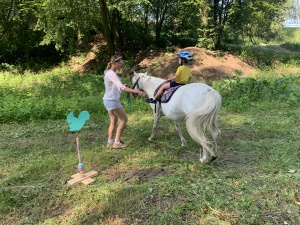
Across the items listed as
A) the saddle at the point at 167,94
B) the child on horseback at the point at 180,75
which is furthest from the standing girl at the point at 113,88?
the saddle at the point at 167,94

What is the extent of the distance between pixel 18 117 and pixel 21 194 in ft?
15.0

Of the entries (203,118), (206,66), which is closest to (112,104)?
(203,118)

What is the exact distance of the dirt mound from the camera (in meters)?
13.0

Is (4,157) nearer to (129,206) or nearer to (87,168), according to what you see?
(87,168)

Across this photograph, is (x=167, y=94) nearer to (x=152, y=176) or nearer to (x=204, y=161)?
(x=204, y=161)

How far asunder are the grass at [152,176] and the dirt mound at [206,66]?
5.69 m

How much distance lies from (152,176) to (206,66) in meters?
10.2

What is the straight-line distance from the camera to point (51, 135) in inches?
262

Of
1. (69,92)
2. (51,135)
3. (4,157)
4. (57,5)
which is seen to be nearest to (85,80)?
(69,92)

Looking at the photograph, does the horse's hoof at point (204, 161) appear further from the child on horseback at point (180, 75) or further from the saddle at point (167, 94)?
the child on horseback at point (180, 75)

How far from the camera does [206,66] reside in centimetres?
1348

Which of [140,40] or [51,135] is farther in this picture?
[140,40]

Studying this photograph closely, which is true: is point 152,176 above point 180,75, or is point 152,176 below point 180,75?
below

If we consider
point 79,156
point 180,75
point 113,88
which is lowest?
point 79,156
